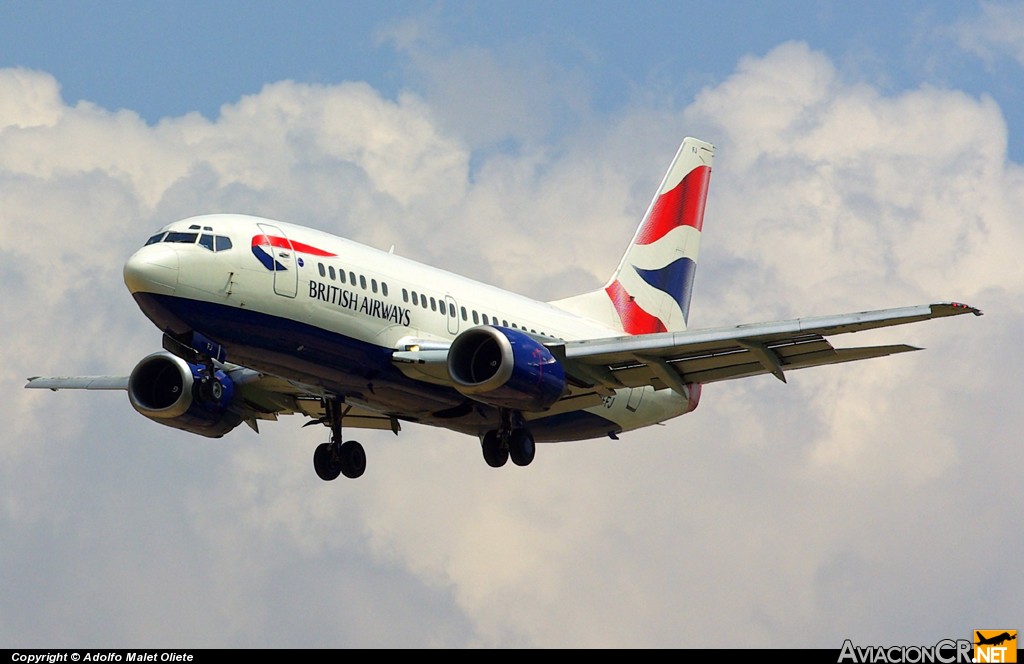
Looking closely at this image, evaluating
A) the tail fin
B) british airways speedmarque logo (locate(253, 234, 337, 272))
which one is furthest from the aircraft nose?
the tail fin

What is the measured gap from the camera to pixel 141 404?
1950 inches

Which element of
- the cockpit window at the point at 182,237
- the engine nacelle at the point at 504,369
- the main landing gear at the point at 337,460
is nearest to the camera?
the cockpit window at the point at 182,237

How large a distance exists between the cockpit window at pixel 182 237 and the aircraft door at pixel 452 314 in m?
7.58

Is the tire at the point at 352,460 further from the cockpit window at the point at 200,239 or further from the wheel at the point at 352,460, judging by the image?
the cockpit window at the point at 200,239

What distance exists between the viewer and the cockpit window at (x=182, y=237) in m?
41.9

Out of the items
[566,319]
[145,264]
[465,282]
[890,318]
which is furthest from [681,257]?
[145,264]

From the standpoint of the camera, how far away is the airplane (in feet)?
138

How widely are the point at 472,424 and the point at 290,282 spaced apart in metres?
8.33

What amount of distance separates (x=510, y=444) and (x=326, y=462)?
19.8 ft

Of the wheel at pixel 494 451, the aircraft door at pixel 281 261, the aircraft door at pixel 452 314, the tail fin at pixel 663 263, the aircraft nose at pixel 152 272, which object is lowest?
the wheel at pixel 494 451

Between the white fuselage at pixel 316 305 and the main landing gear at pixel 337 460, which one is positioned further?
the main landing gear at pixel 337 460

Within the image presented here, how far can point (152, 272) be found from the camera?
41.0 metres

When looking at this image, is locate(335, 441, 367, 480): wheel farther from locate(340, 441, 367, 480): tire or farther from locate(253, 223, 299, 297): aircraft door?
locate(253, 223, 299, 297): aircraft door

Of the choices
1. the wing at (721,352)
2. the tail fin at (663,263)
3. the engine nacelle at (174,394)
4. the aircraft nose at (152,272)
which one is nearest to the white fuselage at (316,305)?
the aircraft nose at (152,272)
